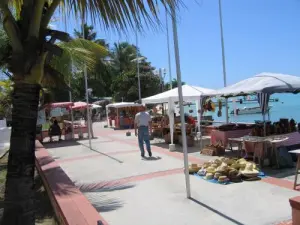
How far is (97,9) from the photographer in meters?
2.89

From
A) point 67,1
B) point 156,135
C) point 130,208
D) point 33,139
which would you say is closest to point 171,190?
point 130,208

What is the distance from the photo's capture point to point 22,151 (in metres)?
3.12

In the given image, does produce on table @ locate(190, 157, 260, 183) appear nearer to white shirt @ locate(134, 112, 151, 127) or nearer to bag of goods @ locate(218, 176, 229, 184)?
bag of goods @ locate(218, 176, 229, 184)

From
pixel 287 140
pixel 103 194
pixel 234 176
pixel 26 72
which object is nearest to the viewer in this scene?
pixel 26 72

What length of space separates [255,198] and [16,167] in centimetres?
436

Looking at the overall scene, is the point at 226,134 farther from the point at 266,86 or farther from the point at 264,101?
the point at 266,86

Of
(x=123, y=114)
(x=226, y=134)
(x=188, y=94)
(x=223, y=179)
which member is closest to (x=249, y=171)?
(x=223, y=179)

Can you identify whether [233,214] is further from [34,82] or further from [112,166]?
[112,166]

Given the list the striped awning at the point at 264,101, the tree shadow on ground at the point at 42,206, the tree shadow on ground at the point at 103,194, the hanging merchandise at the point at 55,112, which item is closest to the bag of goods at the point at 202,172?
the tree shadow on ground at the point at 103,194

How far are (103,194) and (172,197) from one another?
155 centimetres

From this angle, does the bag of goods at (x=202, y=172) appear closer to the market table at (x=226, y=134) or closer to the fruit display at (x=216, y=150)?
the fruit display at (x=216, y=150)

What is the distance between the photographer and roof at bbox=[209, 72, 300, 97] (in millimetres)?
8938

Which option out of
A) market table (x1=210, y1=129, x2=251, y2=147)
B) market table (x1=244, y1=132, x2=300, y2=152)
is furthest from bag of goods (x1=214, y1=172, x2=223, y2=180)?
market table (x1=210, y1=129, x2=251, y2=147)

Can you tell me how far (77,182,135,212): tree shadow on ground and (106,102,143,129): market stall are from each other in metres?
18.4
